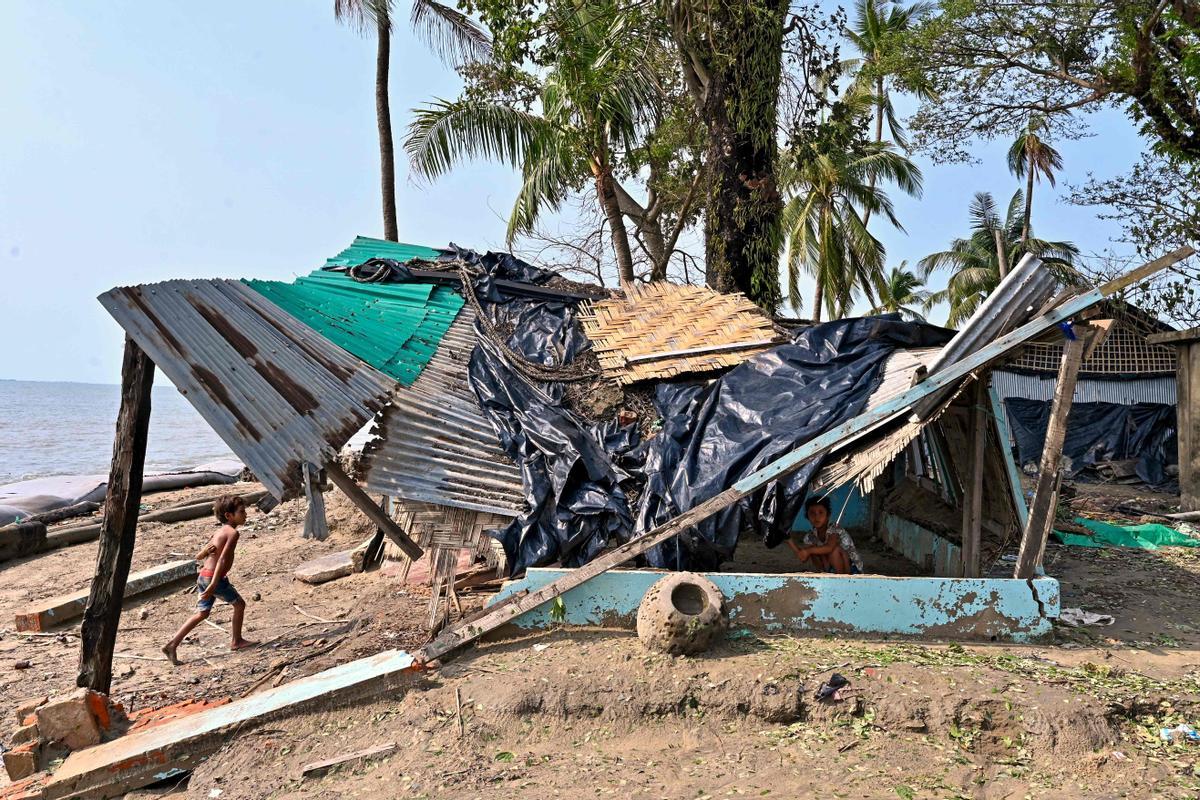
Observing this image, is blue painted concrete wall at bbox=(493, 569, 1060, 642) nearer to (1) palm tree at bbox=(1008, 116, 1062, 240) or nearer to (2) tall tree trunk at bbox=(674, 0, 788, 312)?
(2) tall tree trunk at bbox=(674, 0, 788, 312)

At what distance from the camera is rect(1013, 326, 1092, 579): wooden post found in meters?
5.14

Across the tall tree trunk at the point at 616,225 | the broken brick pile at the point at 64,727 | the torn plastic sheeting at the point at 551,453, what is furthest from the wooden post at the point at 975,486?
the tall tree trunk at the point at 616,225

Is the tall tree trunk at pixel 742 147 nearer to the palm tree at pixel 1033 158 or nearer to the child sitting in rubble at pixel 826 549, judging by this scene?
the child sitting in rubble at pixel 826 549

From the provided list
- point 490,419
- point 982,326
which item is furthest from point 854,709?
point 490,419

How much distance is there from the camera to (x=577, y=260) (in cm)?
1516

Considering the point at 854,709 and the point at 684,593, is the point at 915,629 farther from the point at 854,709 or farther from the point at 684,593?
the point at 684,593

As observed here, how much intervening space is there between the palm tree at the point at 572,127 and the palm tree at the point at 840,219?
665 cm

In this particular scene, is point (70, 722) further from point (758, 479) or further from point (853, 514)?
point (853, 514)

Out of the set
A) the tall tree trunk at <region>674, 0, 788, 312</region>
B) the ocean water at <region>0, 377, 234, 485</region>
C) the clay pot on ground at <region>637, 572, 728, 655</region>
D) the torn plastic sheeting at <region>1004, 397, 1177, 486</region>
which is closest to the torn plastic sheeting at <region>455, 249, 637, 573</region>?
the clay pot on ground at <region>637, 572, 728, 655</region>

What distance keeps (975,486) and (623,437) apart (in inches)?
107

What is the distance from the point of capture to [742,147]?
1027cm

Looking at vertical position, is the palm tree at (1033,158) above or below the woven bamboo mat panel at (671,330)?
above

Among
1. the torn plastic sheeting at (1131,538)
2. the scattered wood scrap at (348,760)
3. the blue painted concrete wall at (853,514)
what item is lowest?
the scattered wood scrap at (348,760)

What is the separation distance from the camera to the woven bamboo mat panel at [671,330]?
704cm
